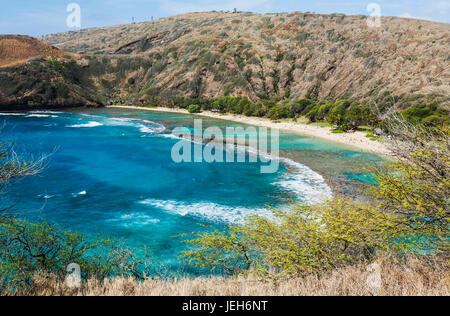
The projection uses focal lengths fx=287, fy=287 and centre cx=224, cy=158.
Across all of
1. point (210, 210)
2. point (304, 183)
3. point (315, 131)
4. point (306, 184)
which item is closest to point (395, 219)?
point (210, 210)

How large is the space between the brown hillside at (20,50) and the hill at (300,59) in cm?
3585

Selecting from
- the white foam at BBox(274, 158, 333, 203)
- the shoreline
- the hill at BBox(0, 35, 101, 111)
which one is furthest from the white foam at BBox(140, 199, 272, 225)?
the hill at BBox(0, 35, 101, 111)

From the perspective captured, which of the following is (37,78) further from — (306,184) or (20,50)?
(306,184)

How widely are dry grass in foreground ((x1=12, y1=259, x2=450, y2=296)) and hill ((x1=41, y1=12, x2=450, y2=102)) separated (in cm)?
6363

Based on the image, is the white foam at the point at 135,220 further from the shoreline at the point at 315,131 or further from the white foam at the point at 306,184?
the shoreline at the point at 315,131

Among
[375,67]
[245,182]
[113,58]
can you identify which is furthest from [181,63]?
[245,182]

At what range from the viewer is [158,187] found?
2952 cm

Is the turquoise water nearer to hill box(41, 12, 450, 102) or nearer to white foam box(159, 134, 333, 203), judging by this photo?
white foam box(159, 134, 333, 203)

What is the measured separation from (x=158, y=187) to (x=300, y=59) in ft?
298

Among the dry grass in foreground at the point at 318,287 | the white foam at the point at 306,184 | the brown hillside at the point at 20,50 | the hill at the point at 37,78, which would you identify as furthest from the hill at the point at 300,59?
the dry grass in foreground at the point at 318,287

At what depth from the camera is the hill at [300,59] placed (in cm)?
7462

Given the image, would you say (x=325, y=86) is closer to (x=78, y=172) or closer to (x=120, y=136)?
(x=120, y=136)

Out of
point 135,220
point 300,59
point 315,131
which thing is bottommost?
point 135,220

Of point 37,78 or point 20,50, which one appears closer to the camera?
point 37,78
